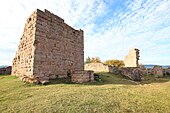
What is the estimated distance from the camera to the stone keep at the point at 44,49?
9933 millimetres

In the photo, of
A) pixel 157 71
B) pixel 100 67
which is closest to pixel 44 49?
pixel 100 67

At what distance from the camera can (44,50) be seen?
10508mm

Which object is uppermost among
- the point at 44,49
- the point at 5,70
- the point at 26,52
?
the point at 44,49

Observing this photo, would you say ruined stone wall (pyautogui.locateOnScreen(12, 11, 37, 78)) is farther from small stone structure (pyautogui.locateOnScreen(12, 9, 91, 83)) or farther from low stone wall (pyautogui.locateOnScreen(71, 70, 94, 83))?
low stone wall (pyautogui.locateOnScreen(71, 70, 94, 83))

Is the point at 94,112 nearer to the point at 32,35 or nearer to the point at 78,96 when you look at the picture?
the point at 78,96

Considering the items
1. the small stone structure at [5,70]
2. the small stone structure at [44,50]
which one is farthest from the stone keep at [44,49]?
the small stone structure at [5,70]

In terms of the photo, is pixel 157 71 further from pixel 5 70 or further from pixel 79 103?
pixel 79 103

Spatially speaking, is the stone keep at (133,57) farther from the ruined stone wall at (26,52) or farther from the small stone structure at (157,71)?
the ruined stone wall at (26,52)

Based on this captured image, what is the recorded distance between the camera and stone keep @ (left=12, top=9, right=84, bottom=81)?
9.93 metres

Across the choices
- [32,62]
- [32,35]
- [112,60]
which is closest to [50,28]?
[32,35]

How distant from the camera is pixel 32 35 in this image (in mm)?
10258

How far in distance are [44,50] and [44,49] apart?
0.23 ft

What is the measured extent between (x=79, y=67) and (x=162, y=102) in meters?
9.00

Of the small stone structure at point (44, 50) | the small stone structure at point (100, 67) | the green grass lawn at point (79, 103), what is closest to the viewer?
the green grass lawn at point (79, 103)
